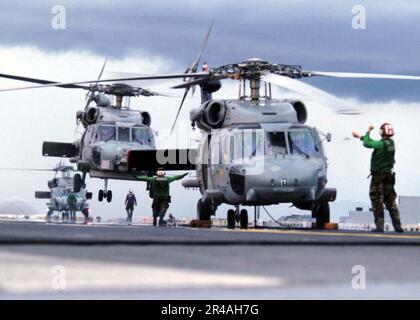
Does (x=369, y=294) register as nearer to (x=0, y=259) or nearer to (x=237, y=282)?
(x=237, y=282)

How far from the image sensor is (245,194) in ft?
71.5

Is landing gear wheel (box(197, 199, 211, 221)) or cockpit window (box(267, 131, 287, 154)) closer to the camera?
cockpit window (box(267, 131, 287, 154))

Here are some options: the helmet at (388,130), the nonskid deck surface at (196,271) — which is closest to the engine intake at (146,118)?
the helmet at (388,130)

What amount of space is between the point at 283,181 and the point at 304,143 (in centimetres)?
141

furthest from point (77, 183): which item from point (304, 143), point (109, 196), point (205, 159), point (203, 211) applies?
point (304, 143)

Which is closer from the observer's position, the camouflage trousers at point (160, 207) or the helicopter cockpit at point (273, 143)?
the helicopter cockpit at point (273, 143)

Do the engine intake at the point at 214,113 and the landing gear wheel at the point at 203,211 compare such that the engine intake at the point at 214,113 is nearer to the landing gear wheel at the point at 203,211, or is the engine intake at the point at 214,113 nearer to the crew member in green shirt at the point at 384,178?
the landing gear wheel at the point at 203,211

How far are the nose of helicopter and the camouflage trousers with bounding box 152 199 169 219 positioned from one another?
5483 millimetres

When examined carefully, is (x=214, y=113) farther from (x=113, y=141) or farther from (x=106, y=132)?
(x=106, y=132)

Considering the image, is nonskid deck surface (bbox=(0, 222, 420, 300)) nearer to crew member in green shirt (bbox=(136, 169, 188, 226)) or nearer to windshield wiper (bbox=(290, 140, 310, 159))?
windshield wiper (bbox=(290, 140, 310, 159))

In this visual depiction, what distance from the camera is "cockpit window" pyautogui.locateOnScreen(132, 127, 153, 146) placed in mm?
37969

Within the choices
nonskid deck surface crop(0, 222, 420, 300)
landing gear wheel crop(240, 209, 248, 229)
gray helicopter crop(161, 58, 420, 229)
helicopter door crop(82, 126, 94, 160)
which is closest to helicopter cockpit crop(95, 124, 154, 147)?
helicopter door crop(82, 126, 94, 160)

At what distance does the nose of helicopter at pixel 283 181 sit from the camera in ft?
69.3

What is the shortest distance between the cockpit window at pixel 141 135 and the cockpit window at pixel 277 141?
16.4 meters
